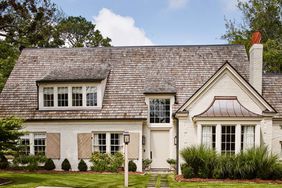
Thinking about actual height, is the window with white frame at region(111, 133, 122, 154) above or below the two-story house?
below

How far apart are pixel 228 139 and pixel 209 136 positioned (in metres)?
0.99

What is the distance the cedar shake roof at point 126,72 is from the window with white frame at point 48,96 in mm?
678

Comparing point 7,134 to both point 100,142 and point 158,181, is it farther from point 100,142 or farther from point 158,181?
point 158,181

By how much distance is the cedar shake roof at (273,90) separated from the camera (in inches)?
803

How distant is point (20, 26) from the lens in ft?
74.2

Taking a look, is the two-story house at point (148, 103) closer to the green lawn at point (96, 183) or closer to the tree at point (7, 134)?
the green lawn at point (96, 183)

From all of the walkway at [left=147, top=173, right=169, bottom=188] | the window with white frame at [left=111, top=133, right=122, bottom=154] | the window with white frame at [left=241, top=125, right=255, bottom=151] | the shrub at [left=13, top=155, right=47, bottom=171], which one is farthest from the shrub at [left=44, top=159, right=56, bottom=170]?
the window with white frame at [left=241, top=125, right=255, bottom=151]

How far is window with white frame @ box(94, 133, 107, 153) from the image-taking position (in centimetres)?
2022

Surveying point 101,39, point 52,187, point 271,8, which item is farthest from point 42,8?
point 101,39

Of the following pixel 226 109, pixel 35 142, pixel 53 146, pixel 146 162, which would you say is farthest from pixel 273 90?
pixel 35 142

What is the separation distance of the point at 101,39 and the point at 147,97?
1282 inches

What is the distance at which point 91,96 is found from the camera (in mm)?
20844

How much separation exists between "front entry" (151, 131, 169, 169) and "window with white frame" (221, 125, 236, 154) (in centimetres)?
428

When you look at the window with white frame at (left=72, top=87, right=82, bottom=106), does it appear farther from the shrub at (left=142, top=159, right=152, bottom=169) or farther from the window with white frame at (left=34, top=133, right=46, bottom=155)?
the shrub at (left=142, top=159, right=152, bottom=169)
